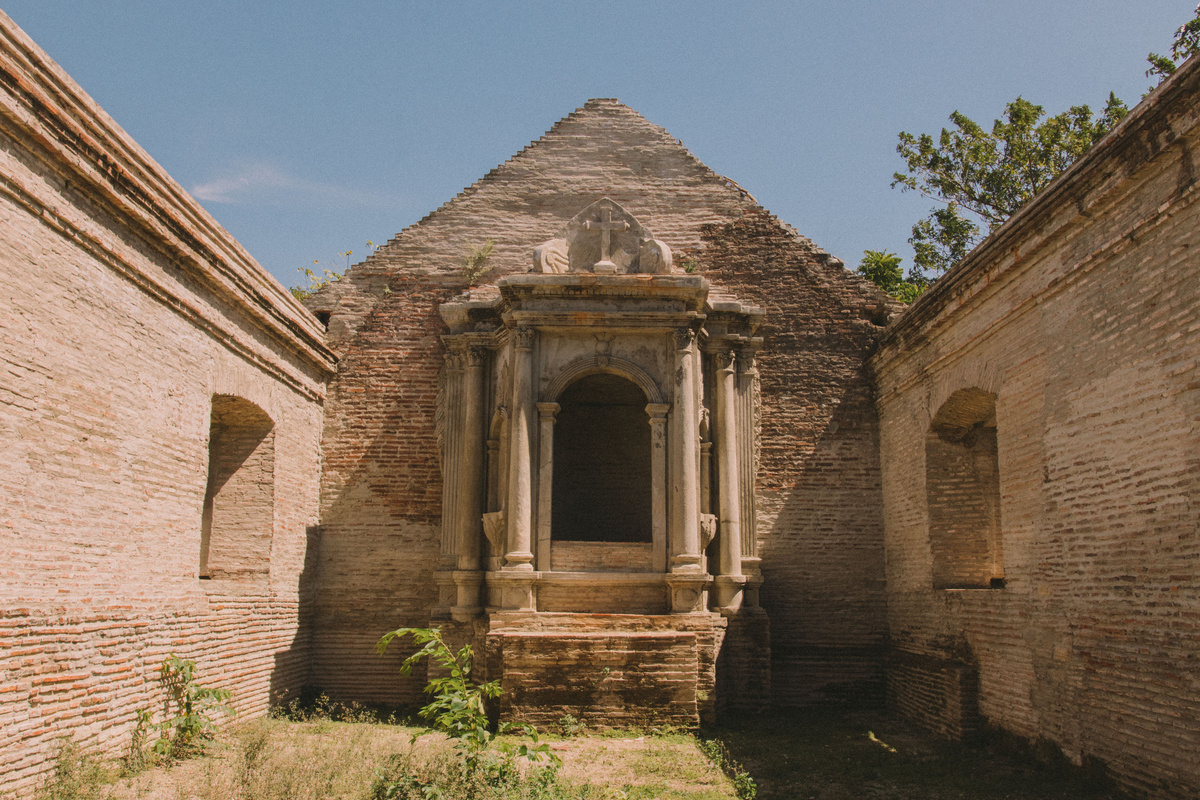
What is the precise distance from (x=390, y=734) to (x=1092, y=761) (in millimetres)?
6113

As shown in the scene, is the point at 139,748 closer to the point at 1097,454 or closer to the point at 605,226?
the point at 605,226

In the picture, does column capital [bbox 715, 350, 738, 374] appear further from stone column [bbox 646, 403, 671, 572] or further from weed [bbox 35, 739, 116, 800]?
weed [bbox 35, 739, 116, 800]

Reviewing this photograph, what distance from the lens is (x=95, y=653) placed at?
7.08 meters

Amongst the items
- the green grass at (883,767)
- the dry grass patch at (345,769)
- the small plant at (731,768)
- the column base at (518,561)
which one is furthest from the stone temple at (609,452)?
the small plant at (731,768)

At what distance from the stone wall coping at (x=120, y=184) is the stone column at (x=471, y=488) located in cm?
224

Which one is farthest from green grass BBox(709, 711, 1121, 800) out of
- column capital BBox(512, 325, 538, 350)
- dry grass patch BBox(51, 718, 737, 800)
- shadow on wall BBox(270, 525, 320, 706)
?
shadow on wall BBox(270, 525, 320, 706)

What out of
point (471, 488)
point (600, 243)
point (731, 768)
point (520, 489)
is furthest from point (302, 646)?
point (600, 243)

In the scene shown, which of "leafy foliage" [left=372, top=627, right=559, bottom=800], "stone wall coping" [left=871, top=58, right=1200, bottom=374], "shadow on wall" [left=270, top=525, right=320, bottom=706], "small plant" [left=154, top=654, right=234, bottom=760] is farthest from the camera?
"shadow on wall" [left=270, top=525, right=320, bottom=706]

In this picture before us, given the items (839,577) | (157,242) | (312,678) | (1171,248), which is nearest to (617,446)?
(839,577)

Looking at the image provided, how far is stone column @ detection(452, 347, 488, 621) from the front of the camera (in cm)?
1088

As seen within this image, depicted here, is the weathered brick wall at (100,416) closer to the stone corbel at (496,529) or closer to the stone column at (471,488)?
the stone column at (471,488)

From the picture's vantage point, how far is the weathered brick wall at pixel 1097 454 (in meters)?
6.17

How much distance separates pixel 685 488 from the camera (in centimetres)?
1027

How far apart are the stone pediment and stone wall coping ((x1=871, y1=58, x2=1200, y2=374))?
3177mm
